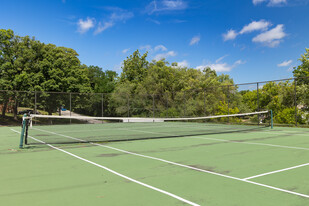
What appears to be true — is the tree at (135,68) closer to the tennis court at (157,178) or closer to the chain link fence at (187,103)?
the chain link fence at (187,103)

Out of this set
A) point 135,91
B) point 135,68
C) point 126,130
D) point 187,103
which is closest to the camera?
point 126,130

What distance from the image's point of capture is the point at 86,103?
83.1 feet

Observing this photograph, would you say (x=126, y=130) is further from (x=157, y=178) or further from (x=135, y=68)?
(x=135, y=68)

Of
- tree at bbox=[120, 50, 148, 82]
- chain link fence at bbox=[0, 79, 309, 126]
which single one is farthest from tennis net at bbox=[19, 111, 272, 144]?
tree at bbox=[120, 50, 148, 82]

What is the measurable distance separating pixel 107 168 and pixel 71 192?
148 cm

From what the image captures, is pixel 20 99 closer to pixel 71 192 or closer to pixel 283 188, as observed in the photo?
pixel 71 192

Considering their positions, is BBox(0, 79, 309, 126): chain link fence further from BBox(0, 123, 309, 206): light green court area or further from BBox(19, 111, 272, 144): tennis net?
BBox(0, 123, 309, 206): light green court area

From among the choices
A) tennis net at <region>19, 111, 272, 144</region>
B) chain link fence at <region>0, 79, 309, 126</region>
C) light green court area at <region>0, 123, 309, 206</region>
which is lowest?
light green court area at <region>0, 123, 309, 206</region>

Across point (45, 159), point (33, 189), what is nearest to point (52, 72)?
point (45, 159)

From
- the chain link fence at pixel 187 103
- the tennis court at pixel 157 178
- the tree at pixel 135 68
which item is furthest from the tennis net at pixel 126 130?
the tree at pixel 135 68

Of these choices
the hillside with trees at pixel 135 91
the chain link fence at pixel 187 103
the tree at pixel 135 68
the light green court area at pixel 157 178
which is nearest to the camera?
the light green court area at pixel 157 178

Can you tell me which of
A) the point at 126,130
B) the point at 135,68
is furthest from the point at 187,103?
the point at 135,68

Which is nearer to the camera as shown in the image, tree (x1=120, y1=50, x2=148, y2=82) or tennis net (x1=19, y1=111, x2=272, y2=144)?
tennis net (x1=19, y1=111, x2=272, y2=144)

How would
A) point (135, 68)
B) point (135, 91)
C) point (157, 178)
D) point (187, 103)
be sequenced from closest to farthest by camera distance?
point (157, 178), point (187, 103), point (135, 91), point (135, 68)
